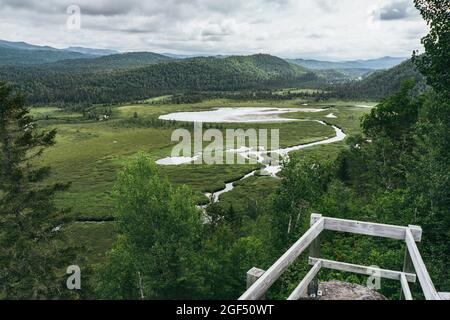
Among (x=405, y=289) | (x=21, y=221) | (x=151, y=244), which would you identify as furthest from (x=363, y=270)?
(x=21, y=221)

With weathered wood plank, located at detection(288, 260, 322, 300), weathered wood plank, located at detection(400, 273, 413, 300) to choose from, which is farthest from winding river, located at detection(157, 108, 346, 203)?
weathered wood plank, located at detection(400, 273, 413, 300)

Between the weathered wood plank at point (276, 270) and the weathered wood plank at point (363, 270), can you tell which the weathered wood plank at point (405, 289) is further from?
the weathered wood plank at point (276, 270)

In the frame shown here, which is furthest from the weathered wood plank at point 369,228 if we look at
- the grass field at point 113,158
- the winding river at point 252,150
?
the winding river at point 252,150

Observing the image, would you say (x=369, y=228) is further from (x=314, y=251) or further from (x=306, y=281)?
(x=306, y=281)

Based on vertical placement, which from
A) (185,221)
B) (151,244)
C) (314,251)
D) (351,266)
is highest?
(314,251)
